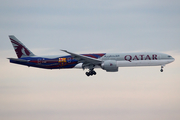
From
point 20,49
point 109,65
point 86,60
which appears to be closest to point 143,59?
point 109,65

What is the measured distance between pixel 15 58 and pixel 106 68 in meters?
19.7

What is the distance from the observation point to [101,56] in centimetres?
6494

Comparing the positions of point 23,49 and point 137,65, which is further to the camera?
point 23,49

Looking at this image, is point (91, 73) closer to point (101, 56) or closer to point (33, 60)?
point (101, 56)

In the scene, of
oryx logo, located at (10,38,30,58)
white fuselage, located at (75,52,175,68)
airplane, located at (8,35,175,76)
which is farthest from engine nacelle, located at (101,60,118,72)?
oryx logo, located at (10,38,30,58)

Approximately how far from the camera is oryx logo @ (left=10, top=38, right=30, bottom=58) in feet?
227

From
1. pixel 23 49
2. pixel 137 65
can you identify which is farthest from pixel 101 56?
pixel 23 49

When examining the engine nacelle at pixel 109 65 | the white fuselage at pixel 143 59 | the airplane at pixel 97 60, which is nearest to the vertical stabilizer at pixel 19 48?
the airplane at pixel 97 60

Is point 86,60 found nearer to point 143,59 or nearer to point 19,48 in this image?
point 143,59

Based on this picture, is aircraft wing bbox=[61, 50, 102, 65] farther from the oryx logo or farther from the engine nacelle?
the oryx logo

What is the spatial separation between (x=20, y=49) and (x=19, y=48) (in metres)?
0.33

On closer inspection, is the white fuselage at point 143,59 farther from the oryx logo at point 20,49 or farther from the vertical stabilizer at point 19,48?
the oryx logo at point 20,49

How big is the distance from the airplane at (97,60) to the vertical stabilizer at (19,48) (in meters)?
0.69

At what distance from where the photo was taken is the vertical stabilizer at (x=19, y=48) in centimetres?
6906
